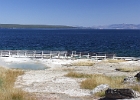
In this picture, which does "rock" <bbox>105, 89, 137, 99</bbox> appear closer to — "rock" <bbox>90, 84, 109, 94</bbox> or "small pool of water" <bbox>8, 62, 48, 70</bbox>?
"rock" <bbox>90, 84, 109, 94</bbox>

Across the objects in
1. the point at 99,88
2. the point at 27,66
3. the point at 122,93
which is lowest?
the point at 27,66

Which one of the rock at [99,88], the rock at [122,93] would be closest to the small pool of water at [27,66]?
the rock at [99,88]

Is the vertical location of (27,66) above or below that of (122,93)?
below

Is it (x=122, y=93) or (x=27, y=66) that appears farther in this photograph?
(x=27, y=66)

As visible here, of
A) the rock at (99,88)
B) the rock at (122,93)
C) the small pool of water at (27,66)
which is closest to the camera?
the rock at (122,93)

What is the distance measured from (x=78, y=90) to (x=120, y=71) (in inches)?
559

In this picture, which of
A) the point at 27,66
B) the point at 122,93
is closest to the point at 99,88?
the point at 122,93

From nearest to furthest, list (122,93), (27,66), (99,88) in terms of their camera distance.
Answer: (122,93)
(99,88)
(27,66)

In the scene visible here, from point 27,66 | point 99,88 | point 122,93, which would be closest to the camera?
point 122,93

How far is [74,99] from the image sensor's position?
1847cm

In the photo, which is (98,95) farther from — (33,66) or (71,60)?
(71,60)

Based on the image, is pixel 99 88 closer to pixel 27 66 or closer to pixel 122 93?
pixel 122 93

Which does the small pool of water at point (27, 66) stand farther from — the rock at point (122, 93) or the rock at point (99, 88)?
the rock at point (122, 93)

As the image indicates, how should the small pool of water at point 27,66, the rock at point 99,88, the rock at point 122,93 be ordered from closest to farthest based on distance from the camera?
the rock at point 122,93 < the rock at point 99,88 < the small pool of water at point 27,66
